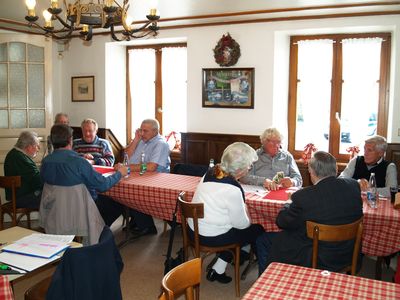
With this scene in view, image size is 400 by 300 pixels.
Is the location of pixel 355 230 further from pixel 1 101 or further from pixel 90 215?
pixel 1 101

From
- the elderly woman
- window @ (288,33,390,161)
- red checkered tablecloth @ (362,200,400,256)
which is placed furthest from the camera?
window @ (288,33,390,161)

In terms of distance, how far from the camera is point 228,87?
17.8 ft

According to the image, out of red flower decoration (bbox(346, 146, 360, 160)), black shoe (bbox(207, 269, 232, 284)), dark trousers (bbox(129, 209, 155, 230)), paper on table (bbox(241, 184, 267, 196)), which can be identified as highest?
red flower decoration (bbox(346, 146, 360, 160))

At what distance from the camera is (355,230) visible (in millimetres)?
2408

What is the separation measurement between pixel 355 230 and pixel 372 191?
0.62 meters

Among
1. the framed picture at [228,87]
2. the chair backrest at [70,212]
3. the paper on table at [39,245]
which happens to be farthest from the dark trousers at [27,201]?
the framed picture at [228,87]

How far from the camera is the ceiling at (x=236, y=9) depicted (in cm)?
434

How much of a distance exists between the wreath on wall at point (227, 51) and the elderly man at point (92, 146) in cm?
181

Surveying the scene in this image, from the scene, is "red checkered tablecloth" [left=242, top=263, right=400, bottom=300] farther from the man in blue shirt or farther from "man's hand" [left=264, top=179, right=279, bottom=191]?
the man in blue shirt

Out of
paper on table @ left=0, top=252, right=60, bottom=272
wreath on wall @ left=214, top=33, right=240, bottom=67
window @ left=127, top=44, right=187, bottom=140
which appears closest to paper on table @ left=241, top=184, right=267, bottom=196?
paper on table @ left=0, top=252, right=60, bottom=272

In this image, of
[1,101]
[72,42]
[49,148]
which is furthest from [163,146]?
[72,42]

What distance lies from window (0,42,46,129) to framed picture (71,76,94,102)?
0.79 meters

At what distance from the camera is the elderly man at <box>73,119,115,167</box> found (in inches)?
183

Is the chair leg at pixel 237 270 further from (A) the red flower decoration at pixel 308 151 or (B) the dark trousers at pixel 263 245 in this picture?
(A) the red flower decoration at pixel 308 151
